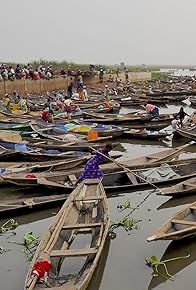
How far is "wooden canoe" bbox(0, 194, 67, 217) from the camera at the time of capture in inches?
332

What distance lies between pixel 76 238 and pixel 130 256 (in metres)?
1.09

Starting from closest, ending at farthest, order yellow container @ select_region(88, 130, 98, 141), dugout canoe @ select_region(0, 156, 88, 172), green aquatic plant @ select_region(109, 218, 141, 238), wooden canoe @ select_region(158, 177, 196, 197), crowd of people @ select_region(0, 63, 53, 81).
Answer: green aquatic plant @ select_region(109, 218, 141, 238), wooden canoe @ select_region(158, 177, 196, 197), dugout canoe @ select_region(0, 156, 88, 172), yellow container @ select_region(88, 130, 98, 141), crowd of people @ select_region(0, 63, 53, 81)

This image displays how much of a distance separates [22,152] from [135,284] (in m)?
A: 6.64

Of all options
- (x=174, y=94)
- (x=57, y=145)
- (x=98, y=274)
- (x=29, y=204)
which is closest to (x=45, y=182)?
(x=29, y=204)

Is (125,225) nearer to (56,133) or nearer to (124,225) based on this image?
(124,225)

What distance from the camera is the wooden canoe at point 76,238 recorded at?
557cm

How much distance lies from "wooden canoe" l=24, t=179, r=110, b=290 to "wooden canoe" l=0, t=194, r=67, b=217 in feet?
2.59

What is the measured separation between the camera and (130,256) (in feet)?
23.6

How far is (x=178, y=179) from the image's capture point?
Answer: 1024cm

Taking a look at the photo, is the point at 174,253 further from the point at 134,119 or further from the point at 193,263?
the point at 134,119

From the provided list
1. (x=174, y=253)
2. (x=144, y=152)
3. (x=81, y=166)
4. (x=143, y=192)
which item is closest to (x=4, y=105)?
(x=144, y=152)

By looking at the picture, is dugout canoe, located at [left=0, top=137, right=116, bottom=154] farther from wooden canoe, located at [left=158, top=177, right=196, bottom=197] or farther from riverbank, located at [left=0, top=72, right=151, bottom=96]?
riverbank, located at [left=0, top=72, right=151, bottom=96]

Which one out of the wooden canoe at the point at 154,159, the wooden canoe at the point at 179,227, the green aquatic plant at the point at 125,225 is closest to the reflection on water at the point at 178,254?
the wooden canoe at the point at 179,227

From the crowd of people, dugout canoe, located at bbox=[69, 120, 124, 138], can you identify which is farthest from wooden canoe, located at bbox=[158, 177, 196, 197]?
the crowd of people
